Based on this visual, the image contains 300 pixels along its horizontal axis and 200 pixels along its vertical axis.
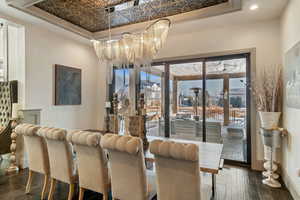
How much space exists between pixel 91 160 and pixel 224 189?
7.08ft

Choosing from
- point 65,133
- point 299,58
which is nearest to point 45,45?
point 65,133

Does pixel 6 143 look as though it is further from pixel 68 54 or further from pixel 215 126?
pixel 215 126

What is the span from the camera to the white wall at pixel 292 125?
2.41 metres

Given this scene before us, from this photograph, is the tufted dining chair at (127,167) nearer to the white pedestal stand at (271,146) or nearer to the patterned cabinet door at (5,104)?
the white pedestal stand at (271,146)

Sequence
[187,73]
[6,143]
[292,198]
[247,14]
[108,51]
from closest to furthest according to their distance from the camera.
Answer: [292,198]
[108,51]
[247,14]
[6,143]
[187,73]

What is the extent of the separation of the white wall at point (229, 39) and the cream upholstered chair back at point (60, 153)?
126 inches

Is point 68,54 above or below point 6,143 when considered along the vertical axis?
above

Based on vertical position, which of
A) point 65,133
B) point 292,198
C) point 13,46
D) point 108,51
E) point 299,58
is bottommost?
point 292,198

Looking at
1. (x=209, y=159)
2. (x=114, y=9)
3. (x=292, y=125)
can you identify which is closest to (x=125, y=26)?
(x=114, y=9)

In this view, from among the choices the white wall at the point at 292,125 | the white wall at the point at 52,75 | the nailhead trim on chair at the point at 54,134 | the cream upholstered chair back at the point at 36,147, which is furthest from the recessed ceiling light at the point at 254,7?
the white wall at the point at 52,75

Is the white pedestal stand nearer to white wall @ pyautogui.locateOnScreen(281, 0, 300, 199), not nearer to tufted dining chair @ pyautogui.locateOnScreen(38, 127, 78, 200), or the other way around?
white wall @ pyautogui.locateOnScreen(281, 0, 300, 199)

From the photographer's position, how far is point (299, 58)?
2236mm

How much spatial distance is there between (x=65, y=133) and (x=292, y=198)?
3329 millimetres

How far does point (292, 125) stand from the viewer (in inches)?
104
